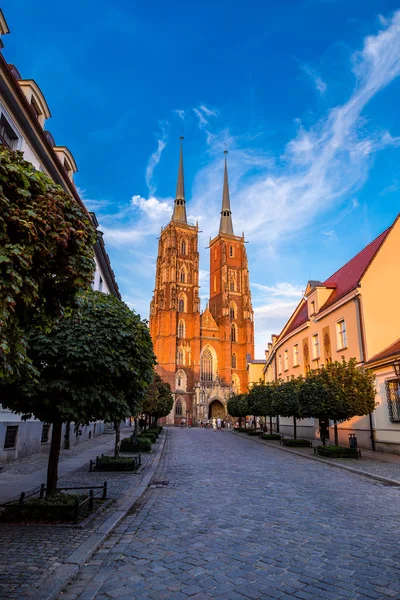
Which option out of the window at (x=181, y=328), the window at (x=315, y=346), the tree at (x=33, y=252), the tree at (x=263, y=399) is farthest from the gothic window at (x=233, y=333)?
the tree at (x=33, y=252)

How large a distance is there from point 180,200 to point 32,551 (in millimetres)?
97495

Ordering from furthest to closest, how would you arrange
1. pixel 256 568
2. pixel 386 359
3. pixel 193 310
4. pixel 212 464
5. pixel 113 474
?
pixel 193 310
pixel 386 359
pixel 212 464
pixel 113 474
pixel 256 568

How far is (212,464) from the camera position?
1734 cm

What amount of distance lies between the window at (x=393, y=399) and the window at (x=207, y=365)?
207 ft

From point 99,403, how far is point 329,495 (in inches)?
259

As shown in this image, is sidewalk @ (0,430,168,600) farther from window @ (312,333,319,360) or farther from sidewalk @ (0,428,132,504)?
window @ (312,333,319,360)

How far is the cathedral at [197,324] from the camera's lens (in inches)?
3100

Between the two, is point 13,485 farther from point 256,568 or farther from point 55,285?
point 55,285

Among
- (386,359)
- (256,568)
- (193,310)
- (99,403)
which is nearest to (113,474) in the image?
(99,403)

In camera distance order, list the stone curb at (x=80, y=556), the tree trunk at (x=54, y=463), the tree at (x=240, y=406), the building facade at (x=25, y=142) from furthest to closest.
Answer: the tree at (x=240, y=406), the building facade at (x=25, y=142), the tree trunk at (x=54, y=463), the stone curb at (x=80, y=556)

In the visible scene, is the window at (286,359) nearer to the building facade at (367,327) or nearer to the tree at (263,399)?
the tree at (263,399)

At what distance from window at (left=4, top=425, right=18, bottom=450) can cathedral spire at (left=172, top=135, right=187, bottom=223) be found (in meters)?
82.0

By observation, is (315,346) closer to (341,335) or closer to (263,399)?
(341,335)

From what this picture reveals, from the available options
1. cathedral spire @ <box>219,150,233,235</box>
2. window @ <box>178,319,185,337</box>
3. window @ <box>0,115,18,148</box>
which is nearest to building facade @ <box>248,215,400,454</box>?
window @ <box>0,115,18,148</box>
